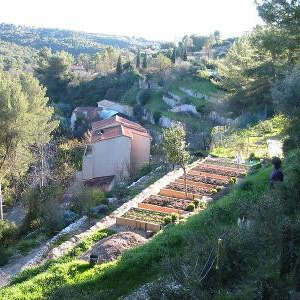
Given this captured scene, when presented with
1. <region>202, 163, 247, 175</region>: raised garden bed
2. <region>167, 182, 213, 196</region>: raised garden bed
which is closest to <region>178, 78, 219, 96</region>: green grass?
<region>202, 163, 247, 175</region>: raised garden bed

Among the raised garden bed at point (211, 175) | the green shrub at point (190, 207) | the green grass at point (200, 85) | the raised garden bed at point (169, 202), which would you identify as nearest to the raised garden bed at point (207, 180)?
the raised garden bed at point (211, 175)

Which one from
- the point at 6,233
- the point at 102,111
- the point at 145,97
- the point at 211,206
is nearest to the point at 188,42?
the point at 145,97

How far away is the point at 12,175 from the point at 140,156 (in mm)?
8422

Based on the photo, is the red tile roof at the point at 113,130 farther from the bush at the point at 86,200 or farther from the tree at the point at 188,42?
the tree at the point at 188,42

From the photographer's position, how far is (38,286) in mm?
10859

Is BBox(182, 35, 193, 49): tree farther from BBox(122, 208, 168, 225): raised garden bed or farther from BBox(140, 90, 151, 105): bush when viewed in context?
BBox(122, 208, 168, 225): raised garden bed

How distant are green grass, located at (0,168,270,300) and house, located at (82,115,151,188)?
15.2m

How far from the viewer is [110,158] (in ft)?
95.1

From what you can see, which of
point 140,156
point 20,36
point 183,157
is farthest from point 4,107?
point 20,36

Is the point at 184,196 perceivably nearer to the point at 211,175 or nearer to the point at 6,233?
the point at 211,175

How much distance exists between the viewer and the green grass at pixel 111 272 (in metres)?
10.3

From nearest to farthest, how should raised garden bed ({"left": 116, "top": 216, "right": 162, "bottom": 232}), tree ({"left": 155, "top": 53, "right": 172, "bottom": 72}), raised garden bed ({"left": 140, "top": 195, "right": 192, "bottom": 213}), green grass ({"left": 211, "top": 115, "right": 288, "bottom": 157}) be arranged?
raised garden bed ({"left": 116, "top": 216, "right": 162, "bottom": 232})
raised garden bed ({"left": 140, "top": 195, "right": 192, "bottom": 213})
green grass ({"left": 211, "top": 115, "right": 288, "bottom": 157})
tree ({"left": 155, "top": 53, "right": 172, "bottom": 72})

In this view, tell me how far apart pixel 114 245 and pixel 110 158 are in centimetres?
1598

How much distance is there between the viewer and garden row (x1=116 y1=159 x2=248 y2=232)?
15938 millimetres
